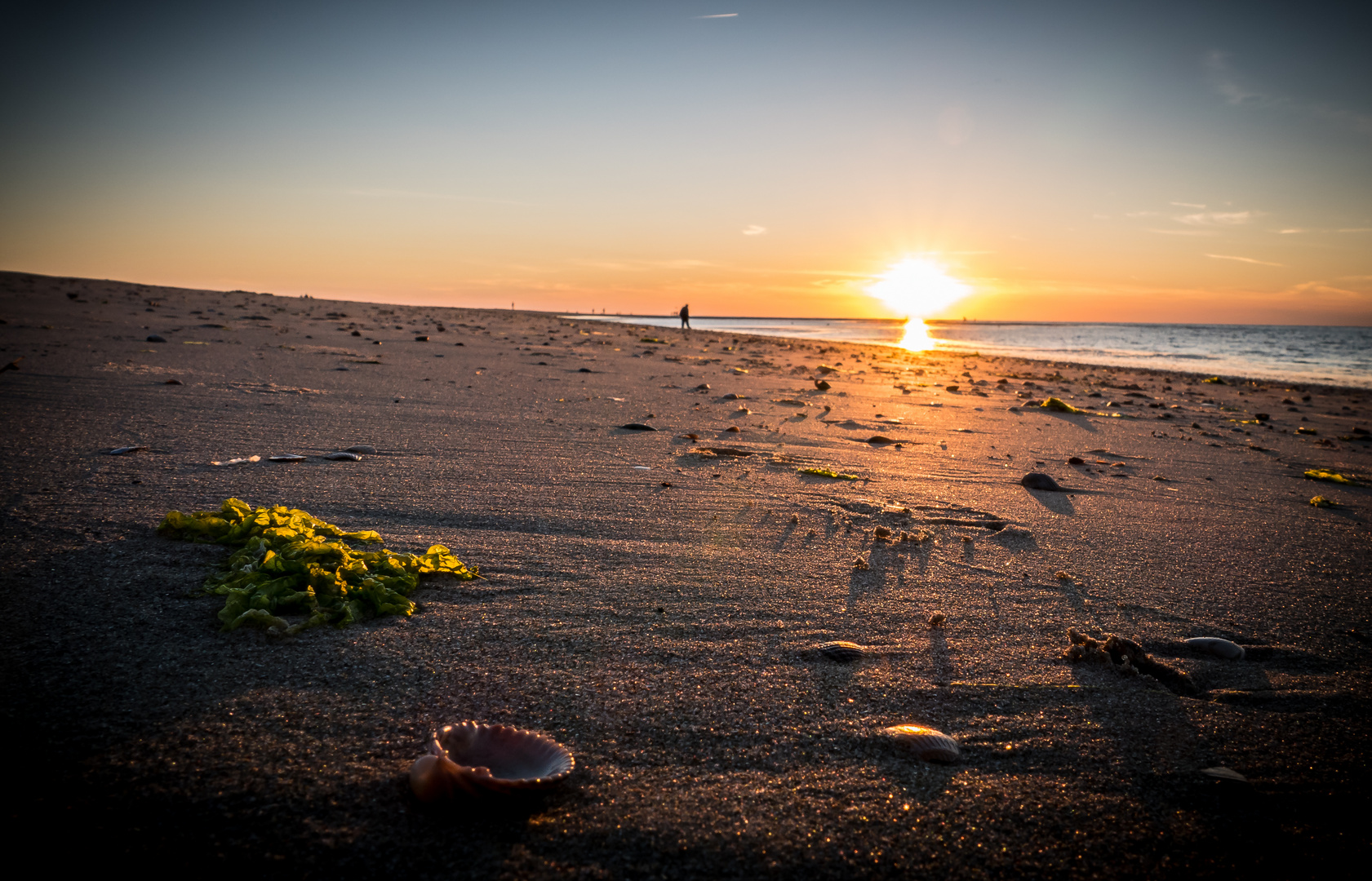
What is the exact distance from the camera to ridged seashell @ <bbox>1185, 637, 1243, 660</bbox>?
234cm

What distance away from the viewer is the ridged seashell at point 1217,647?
2336 millimetres

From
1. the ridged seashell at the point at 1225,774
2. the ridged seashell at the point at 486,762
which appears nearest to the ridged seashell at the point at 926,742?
the ridged seashell at the point at 1225,774

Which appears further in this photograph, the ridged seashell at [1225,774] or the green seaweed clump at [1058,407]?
the green seaweed clump at [1058,407]

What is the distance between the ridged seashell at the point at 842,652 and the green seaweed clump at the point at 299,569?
1.42m

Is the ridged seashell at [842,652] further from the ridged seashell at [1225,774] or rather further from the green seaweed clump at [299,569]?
the green seaweed clump at [299,569]

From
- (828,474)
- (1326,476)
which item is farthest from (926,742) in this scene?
(1326,476)

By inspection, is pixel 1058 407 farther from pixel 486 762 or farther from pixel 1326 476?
pixel 486 762

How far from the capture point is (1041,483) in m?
4.54

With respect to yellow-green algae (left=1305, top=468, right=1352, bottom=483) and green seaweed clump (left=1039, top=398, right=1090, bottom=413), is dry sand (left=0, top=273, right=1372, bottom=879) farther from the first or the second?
green seaweed clump (left=1039, top=398, right=1090, bottom=413)

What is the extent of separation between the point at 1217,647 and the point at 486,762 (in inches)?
101

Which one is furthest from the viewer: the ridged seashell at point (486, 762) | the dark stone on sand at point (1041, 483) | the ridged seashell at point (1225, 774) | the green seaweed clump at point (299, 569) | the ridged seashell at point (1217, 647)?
the dark stone on sand at point (1041, 483)

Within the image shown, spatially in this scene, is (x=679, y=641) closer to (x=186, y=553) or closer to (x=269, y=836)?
(x=269, y=836)

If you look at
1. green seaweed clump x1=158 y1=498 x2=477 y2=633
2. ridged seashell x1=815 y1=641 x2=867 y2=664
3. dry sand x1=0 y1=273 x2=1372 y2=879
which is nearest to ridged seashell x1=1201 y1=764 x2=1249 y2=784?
dry sand x1=0 y1=273 x2=1372 y2=879

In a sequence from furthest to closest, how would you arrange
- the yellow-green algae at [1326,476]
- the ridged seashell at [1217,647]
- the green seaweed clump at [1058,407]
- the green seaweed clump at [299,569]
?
the green seaweed clump at [1058,407] → the yellow-green algae at [1326,476] → the ridged seashell at [1217,647] → the green seaweed clump at [299,569]
